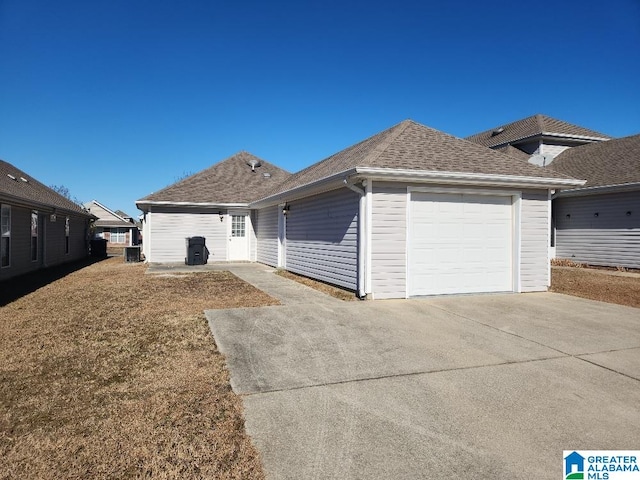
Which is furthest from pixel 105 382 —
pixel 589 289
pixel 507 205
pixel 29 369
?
pixel 589 289

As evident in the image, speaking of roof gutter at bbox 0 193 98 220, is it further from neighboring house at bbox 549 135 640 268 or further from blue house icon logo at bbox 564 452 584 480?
neighboring house at bbox 549 135 640 268

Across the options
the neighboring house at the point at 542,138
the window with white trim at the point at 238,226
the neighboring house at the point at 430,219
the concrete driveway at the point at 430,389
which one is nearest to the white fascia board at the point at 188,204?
the window with white trim at the point at 238,226

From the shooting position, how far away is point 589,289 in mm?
10055

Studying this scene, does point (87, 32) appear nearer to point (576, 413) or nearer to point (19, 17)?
point (19, 17)

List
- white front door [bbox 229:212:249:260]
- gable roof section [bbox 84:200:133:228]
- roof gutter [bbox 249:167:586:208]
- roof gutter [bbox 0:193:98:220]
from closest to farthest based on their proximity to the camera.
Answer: roof gutter [bbox 249:167:586:208], roof gutter [bbox 0:193:98:220], white front door [bbox 229:212:249:260], gable roof section [bbox 84:200:133:228]

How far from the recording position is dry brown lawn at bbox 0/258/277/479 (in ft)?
8.27

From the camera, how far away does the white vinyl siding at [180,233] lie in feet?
56.4

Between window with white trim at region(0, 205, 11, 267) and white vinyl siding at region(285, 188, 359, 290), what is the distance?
8.47 m

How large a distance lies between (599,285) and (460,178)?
5.62 metres

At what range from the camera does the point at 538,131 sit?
70.5 feet

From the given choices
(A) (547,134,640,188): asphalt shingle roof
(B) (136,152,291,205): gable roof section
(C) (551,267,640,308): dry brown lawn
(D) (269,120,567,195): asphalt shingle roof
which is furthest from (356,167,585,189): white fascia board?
(B) (136,152,291,205): gable roof section

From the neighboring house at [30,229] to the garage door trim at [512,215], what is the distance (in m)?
10.3

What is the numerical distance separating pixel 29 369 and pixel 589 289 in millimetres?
11484

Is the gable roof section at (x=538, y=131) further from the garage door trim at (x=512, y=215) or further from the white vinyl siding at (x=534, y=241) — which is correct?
the garage door trim at (x=512, y=215)
